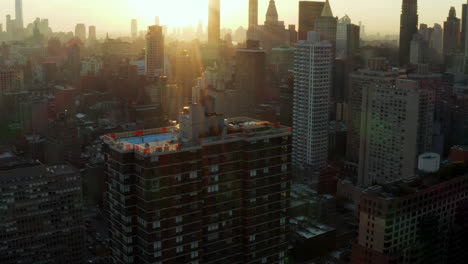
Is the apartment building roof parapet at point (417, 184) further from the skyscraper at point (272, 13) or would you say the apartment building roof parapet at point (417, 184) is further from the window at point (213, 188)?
the skyscraper at point (272, 13)

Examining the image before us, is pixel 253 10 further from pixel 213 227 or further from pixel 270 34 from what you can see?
pixel 213 227

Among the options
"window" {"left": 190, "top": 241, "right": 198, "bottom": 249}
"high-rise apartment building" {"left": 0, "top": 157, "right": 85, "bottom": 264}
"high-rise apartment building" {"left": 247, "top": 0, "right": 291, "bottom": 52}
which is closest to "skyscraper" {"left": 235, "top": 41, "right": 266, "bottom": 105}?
"high-rise apartment building" {"left": 247, "top": 0, "right": 291, "bottom": 52}

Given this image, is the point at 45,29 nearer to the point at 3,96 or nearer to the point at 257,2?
the point at 257,2

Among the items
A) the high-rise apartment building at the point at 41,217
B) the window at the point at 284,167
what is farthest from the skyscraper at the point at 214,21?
the window at the point at 284,167

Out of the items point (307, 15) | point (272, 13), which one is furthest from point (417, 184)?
point (272, 13)

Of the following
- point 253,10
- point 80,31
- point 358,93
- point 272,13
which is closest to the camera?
point 358,93

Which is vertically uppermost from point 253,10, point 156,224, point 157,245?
point 253,10
